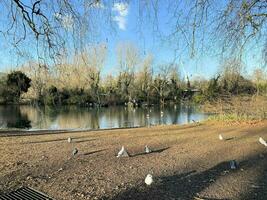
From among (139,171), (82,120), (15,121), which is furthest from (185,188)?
(82,120)

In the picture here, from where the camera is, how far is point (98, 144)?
9.79m

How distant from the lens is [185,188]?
5.33 meters

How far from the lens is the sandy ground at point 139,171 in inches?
203

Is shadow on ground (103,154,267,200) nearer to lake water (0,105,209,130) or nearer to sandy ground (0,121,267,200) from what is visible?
sandy ground (0,121,267,200)

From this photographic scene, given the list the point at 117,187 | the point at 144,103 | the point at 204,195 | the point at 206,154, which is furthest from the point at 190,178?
the point at 144,103

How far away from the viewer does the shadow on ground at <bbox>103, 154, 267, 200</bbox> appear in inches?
195

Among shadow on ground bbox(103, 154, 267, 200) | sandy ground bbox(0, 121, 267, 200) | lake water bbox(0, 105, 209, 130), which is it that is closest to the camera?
shadow on ground bbox(103, 154, 267, 200)

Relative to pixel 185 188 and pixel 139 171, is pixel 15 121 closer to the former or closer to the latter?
pixel 139 171

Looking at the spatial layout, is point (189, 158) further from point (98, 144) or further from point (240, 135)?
point (240, 135)

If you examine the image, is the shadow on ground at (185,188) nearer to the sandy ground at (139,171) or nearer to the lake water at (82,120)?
the sandy ground at (139,171)

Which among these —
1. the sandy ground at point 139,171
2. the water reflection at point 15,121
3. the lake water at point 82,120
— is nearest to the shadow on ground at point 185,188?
the sandy ground at point 139,171

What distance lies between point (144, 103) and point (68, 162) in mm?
61161

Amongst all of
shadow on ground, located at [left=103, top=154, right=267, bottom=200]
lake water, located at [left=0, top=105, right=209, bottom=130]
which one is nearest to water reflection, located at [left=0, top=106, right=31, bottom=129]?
lake water, located at [left=0, top=105, right=209, bottom=130]

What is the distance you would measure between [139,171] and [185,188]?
118 cm
